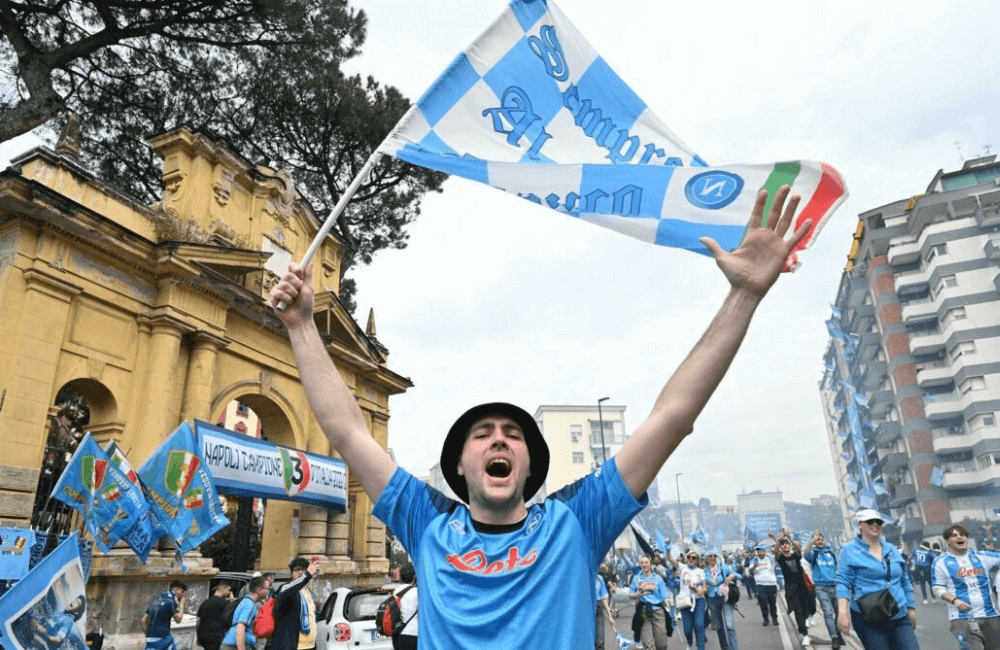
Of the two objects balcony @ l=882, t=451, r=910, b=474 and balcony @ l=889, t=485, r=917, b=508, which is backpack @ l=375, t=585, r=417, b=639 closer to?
balcony @ l=889, t=485, r=917, b=508

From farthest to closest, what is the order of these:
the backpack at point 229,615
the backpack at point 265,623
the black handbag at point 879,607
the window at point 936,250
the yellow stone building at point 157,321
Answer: the window at point 936,250
the yellow stone building at point 157,321
the backpack at point 229,615
the backpack at point 265,623
the black handbag at point 879,607

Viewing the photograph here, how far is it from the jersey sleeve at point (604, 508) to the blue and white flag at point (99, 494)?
323 inches

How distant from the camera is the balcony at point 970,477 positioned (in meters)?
46.7

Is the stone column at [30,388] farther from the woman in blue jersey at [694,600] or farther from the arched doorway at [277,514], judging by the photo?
the woman in blue jersey at [694,600]

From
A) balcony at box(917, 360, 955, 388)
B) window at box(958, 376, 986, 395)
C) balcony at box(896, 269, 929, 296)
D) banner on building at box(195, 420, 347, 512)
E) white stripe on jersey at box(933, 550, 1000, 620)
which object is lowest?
white stripe on jersey at box(933, 550, 1000, 620)

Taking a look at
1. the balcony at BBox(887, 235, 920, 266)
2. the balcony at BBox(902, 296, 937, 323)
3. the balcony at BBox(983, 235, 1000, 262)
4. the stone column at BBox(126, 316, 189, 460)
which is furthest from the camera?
the balcony at BBox(887, 235, 920, 266)

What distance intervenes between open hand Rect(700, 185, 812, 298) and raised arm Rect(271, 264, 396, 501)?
3.96ft

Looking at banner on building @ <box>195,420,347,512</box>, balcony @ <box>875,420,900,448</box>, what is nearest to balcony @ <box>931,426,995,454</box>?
balcony @ <box>875,420,900,448</box>

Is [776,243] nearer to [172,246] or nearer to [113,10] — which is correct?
[172,246]

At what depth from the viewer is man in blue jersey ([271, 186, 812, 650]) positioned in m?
1.81

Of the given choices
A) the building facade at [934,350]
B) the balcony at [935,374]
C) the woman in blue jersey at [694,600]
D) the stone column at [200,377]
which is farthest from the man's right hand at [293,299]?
the balcony at [935,374]

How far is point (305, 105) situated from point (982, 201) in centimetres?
5162

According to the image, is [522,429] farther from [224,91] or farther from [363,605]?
[224,91]

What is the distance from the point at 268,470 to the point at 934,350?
54091mm
